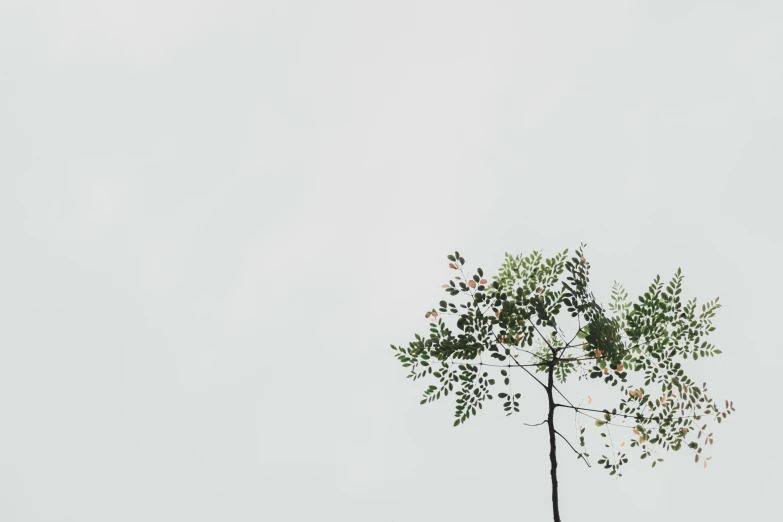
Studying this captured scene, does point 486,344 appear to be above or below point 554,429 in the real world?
above

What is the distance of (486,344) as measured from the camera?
4770mm

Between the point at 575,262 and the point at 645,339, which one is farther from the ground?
the point at 575,262

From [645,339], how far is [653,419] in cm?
60

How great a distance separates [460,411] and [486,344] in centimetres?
53

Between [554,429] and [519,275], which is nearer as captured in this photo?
[554,429]

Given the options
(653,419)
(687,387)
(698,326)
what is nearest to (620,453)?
(653,419)

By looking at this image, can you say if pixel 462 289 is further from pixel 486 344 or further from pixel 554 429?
pixel 554 429

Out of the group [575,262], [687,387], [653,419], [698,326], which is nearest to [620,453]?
[653,419]

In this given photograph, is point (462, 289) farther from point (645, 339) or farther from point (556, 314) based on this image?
point (645, 339)

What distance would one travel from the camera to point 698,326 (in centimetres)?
487

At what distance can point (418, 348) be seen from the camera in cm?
475

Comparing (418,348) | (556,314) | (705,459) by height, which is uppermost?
(556,314)

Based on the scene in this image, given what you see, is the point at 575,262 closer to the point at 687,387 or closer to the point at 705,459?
the point at 687,387

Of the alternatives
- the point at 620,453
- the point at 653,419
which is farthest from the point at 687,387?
the point at 620,453
